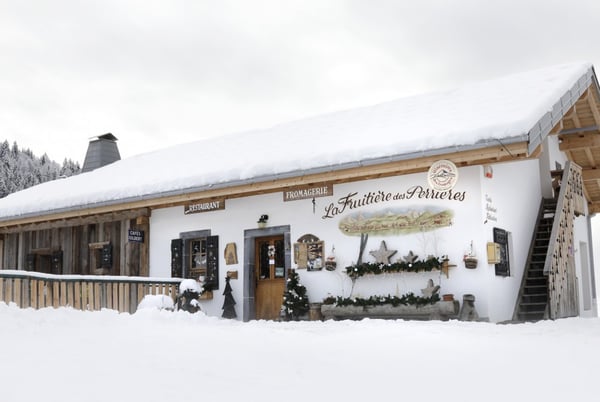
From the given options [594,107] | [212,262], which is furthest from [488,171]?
[212,262]

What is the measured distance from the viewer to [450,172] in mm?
11195

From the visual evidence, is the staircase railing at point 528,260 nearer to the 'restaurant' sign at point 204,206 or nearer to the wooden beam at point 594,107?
the wooden beam at point 594,107

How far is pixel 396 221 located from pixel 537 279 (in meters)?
3.21

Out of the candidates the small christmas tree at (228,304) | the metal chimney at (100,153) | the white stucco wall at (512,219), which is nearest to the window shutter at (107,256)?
the small christmas tree at (228,304)

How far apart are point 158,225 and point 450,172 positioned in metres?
7.13

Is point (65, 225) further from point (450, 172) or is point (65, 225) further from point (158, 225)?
point (450, 172)

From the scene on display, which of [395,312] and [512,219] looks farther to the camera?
[512,219]

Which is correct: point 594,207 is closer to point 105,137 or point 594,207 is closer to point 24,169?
point 105,137

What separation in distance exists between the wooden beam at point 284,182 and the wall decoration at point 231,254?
99 centimetres

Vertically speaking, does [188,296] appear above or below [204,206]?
below

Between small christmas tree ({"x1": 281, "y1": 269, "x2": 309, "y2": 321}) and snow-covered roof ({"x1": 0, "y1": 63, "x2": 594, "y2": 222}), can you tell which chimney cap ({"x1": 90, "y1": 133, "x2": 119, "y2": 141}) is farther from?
small christmas tree ({"x1": 281, "y1": 269, "x2": 309, "y2": 321})

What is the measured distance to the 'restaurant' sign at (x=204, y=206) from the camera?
14.6 meters

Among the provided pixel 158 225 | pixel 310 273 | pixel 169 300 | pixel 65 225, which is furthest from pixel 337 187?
pixel 65 225

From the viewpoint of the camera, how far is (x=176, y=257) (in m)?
15.2
